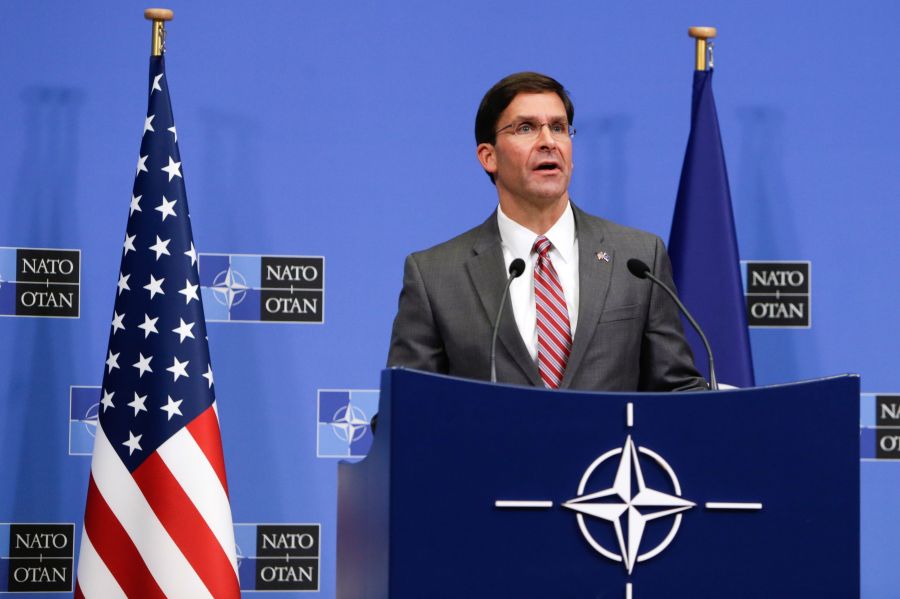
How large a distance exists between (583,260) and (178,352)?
1.43 metres

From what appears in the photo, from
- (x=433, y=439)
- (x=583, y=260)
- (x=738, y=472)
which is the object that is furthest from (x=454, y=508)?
(x=583, y=260)

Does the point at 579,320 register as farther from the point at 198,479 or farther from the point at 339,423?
the point at 339,423

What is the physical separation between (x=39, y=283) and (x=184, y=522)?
3.24 feet

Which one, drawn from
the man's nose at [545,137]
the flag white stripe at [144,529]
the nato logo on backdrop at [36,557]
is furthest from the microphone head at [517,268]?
the nato logo on backdrop at [36,557]

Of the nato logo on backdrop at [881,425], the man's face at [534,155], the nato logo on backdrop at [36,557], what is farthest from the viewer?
the nato logo on backdrop at [881,425]

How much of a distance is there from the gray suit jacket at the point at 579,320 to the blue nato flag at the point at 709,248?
3.66 feet

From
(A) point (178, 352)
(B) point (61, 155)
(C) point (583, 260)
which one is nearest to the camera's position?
(C) point (583, 260)

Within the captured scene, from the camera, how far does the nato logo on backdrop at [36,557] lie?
3.68 m

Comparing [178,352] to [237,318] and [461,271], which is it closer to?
[237,318]

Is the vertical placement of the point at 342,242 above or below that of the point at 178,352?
above

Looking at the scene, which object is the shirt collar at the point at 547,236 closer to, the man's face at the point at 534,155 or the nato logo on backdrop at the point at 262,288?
the man's face at the point at 534,155

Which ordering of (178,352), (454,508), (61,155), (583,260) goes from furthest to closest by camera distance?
(61,155), (178,352), (583,260), (454,508)

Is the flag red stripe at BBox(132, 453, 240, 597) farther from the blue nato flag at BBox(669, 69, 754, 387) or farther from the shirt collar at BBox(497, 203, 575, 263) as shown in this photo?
the blue nato flag at BBox(669, 69, 754, 387)

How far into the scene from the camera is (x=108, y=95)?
377 cm
